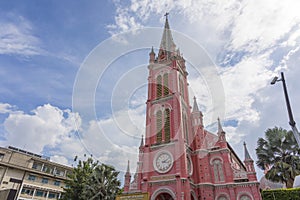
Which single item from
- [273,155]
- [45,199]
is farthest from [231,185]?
[45,199]

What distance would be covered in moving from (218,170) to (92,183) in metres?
16.6

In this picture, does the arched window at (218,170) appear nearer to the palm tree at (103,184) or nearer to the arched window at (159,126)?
the arched window at (159,126)

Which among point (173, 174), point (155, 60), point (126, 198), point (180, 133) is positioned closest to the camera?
point (126, 198)

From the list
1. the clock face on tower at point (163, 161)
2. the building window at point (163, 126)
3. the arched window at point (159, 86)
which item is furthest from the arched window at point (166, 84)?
the clock face on tower at point (163, 161)

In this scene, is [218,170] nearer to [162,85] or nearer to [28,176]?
[162,85]

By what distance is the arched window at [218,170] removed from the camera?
24203mm

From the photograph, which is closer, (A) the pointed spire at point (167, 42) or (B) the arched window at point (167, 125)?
(B) the arched window at point (167, 125)

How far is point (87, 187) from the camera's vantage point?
2545cm

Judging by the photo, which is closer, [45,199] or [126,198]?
[126,198]

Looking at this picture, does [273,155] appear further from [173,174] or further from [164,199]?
→ [164,199]

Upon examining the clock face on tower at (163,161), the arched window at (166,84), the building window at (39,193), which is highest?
the arched window at (166,84)

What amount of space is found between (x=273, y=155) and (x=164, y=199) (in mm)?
13096

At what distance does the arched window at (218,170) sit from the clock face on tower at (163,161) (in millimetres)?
6282

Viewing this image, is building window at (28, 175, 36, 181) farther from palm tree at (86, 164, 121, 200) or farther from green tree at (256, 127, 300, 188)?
green tree at (256, 127, 300, 188)
